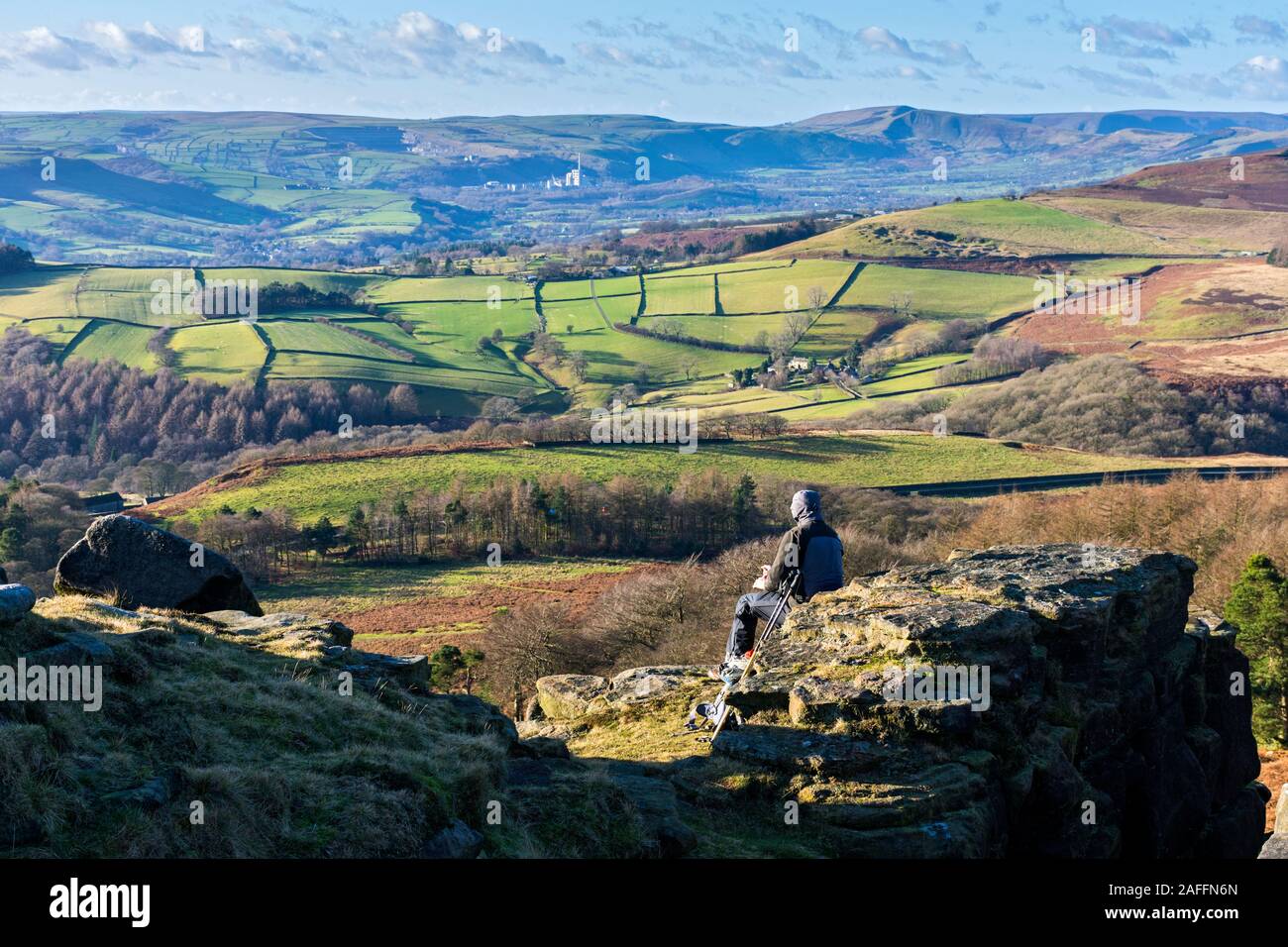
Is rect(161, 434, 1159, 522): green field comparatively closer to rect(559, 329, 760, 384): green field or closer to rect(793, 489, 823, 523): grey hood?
rect(559, 329, 760, 384): green field

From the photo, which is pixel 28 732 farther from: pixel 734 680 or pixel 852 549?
pixel 852 549

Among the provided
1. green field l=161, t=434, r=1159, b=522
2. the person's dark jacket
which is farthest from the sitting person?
green field l=161, t=434, r=1159, b=522

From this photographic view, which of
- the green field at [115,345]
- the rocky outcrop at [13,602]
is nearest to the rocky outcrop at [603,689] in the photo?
the rocky outcrop at [13,602]

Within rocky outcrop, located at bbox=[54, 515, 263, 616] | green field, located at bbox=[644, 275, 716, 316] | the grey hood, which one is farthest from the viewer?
green field, located at bbox=[644, 275, 716, 316]

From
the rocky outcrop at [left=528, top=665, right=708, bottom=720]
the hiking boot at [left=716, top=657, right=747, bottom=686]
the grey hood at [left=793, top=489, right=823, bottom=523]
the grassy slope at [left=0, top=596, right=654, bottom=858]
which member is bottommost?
the rocky outcrop at [left=528, top=665, right=708, bottom=720]

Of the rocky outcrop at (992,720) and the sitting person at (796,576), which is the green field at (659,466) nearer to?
the rocky outcrop at (992,720)

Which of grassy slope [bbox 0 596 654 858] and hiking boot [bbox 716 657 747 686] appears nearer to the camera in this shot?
grassy slope [bbox 0 596 654 858]
